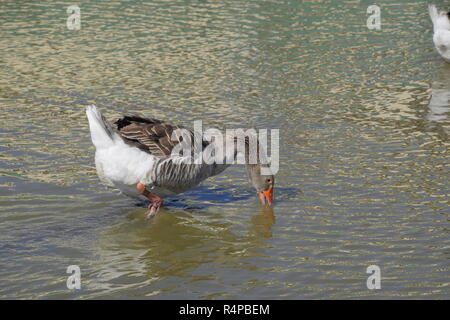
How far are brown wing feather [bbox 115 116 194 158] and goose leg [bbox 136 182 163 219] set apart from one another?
44 cm

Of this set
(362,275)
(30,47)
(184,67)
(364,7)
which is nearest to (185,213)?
(362,275)

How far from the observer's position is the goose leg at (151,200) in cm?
852

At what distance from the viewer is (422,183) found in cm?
933

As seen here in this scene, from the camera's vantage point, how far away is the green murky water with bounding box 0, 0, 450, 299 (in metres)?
7.09

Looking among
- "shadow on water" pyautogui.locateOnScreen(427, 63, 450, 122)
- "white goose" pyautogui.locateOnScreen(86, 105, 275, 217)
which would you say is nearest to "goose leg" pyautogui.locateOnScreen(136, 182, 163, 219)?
"white goose" pyautogui.locateOnScreen(86, 105, 275, 217)

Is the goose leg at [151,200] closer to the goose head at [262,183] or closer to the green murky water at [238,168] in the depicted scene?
the green murky water at [238,168]

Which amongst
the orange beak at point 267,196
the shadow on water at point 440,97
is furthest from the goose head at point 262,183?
the shadow on water at point 440,97

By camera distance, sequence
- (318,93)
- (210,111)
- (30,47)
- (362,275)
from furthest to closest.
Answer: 1. (30,47)
2. (318,93)
3. (210,111)
4. (362,275)

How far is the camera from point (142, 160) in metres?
8.47

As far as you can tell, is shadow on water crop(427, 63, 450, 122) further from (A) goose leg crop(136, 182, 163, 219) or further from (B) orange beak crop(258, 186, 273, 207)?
(A) goose leg crop(136, 182, 163, 219)

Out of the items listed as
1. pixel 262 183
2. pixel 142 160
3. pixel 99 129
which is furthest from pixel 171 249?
pixel 262 183

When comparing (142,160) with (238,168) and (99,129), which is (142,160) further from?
(238,168)
